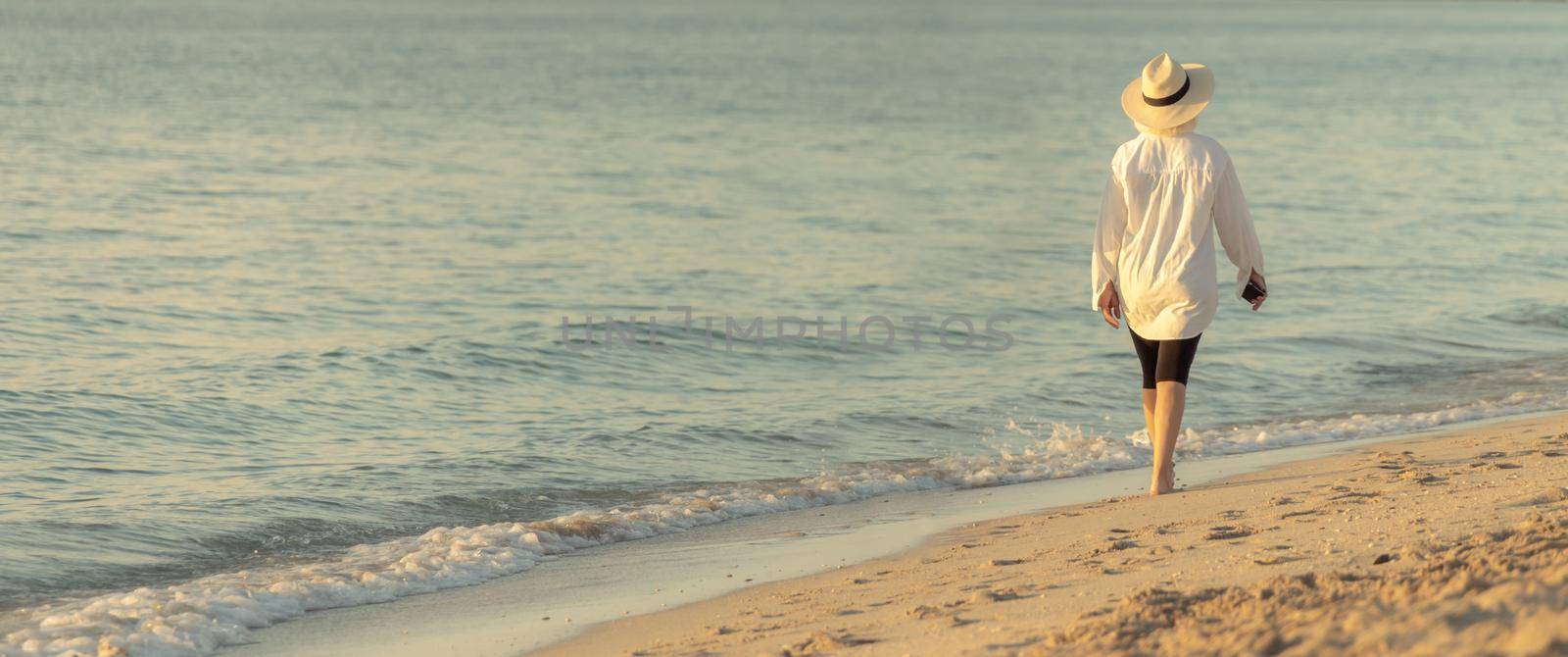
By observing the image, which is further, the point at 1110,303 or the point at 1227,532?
the point at 1110,303

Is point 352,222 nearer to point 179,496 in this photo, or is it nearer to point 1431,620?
point 179,496

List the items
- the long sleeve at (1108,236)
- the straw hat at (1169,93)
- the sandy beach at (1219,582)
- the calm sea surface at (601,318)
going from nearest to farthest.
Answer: the sandy beach at (1219,582), the straw hat at (1169,93), the long sleeve at (1108,236), the calm sea surface at (601,318)

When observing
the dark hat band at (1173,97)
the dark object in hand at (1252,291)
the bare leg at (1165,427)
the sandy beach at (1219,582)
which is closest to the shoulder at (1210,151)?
the dark hat band at (1173,97)

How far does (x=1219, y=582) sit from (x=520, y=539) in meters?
2.80

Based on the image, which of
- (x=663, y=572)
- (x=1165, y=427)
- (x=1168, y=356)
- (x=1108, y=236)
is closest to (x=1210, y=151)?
(x=1108, y=236)

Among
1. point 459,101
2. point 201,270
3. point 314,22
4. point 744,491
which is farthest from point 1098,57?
point 744,491

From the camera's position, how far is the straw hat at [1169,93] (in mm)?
5535

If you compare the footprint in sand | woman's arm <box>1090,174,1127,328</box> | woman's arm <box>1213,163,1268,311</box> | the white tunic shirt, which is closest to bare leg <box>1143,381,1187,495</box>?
the white tunic shirt

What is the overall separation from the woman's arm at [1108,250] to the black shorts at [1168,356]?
5.0 inches

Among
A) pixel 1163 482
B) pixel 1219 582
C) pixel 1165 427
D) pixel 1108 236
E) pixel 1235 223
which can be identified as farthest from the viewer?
pixel 1163 482

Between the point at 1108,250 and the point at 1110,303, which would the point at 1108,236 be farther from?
the point at 1110,303

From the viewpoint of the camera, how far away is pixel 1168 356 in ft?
19.1

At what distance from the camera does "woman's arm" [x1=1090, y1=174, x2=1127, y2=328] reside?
575 centimetres

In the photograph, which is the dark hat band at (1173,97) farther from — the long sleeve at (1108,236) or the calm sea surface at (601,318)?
the calm sea surface at (601,318)
